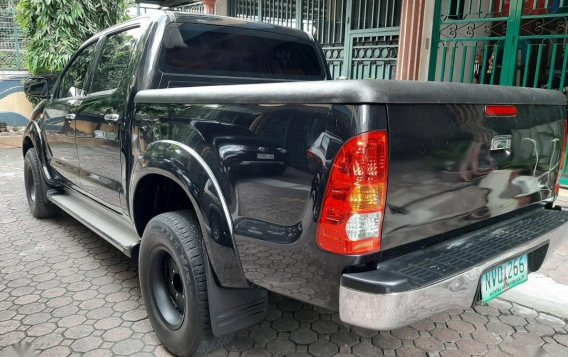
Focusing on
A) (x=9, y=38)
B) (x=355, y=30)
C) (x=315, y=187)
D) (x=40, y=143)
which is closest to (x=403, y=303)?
(x=315, y=187)

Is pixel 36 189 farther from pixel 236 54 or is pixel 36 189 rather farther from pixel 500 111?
pixel 500 111

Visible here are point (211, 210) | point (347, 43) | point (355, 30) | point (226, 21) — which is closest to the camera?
point (211, 210)

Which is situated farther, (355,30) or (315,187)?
(355,30)

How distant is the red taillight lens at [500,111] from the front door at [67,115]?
2.86m

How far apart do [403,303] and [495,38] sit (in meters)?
4.46

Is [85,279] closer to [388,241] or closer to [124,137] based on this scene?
[124,137]

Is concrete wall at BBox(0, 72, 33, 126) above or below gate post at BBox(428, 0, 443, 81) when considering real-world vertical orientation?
below

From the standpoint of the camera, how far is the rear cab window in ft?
9.05

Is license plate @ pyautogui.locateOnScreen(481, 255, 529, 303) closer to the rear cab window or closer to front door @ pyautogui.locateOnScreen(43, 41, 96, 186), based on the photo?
the rear cab window

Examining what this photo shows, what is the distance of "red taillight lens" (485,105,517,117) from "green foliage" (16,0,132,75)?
8.74 m

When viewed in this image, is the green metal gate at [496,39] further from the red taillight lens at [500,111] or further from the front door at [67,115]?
the front door at [67,115]

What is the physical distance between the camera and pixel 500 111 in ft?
6.48

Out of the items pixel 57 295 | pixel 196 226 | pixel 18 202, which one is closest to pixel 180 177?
pixel 196 226

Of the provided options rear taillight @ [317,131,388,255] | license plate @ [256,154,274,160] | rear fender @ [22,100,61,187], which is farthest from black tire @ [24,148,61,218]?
rear taillight @ [317,131,388,255]
